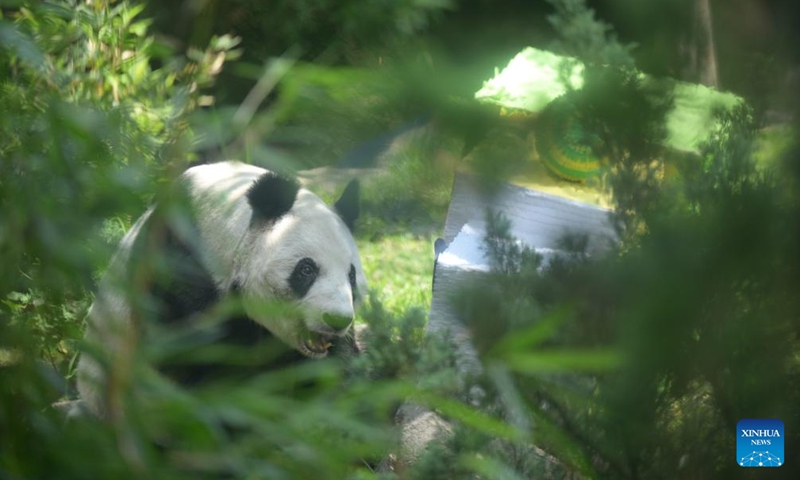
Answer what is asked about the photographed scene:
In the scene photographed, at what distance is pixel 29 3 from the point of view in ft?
3.48

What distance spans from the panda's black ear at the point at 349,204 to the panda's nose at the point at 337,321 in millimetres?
433

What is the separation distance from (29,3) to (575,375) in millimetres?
856

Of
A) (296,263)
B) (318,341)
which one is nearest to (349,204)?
(296,263)

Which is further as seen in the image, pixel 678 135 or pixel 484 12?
pixel 484 12

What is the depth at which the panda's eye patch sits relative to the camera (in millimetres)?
2645

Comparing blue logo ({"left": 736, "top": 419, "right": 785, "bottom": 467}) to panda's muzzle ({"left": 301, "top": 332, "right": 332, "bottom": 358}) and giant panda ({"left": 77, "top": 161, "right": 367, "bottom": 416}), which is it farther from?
panda's muzzle ({"left": 301, "top": 332, "right": 332, "bottom": 358})

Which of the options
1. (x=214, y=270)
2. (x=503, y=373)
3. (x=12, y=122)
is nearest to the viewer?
(x=503, y=373)

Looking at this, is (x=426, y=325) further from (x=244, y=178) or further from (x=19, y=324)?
(x=19, y=324)

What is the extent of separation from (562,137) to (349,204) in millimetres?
1963

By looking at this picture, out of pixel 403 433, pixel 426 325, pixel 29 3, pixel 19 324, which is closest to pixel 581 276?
pixel 19 324

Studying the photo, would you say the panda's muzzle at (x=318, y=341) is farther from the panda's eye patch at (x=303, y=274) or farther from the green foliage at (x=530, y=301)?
the green foliage at (x=530, y=301)

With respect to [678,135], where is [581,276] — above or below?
below

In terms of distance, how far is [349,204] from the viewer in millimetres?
2812

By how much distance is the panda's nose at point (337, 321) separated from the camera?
250cm
